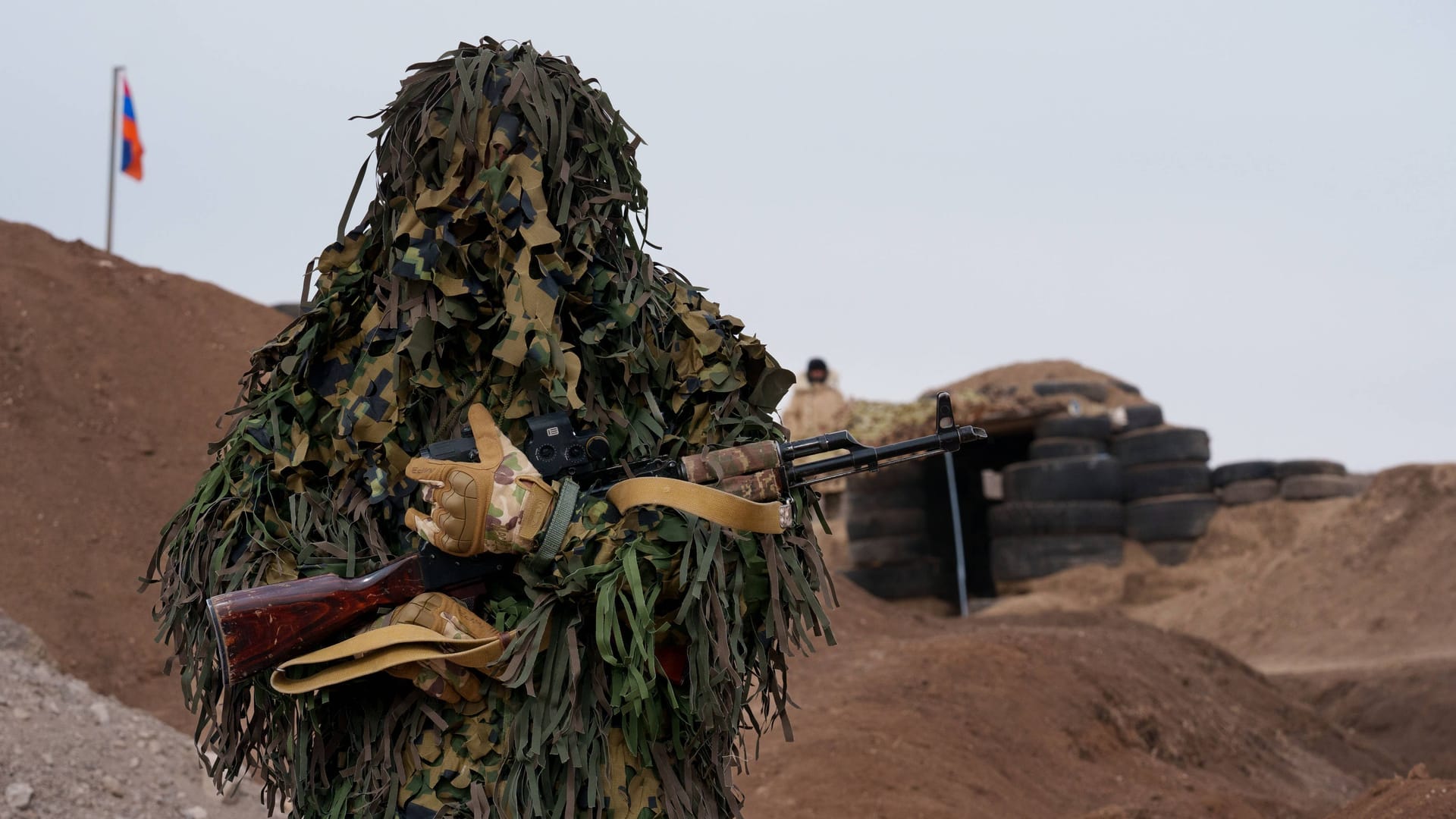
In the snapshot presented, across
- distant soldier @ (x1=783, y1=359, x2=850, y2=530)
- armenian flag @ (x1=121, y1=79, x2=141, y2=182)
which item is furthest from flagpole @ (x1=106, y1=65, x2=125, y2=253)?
distant soldier @ (x1=783, y1=359, x2=850, y2=530)

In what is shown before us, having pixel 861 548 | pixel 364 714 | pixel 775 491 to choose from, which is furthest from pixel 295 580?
pixel 861 548

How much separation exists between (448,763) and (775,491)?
92 cm

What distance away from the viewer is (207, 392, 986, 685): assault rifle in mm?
2945

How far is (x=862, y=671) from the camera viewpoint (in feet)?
29.9

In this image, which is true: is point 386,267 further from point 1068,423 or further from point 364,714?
point 1068,423

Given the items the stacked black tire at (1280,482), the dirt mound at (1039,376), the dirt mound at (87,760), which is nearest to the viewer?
the dirt mound at (87,760)

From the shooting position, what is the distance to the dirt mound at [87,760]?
18.5 feet

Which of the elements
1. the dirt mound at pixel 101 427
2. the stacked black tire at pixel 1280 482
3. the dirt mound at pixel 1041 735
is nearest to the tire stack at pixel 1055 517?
the stacked black tire at pixel 1280 482

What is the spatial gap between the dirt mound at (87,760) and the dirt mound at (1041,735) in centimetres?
261

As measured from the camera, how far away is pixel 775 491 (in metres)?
3.08

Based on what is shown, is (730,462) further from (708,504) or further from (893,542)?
(893,542)

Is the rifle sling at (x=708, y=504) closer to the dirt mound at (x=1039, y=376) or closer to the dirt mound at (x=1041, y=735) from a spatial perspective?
the dirt mound at (x=1041, y=735)

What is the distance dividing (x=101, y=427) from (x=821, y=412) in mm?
10762

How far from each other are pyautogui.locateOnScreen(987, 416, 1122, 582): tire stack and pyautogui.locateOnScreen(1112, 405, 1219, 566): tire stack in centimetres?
49
